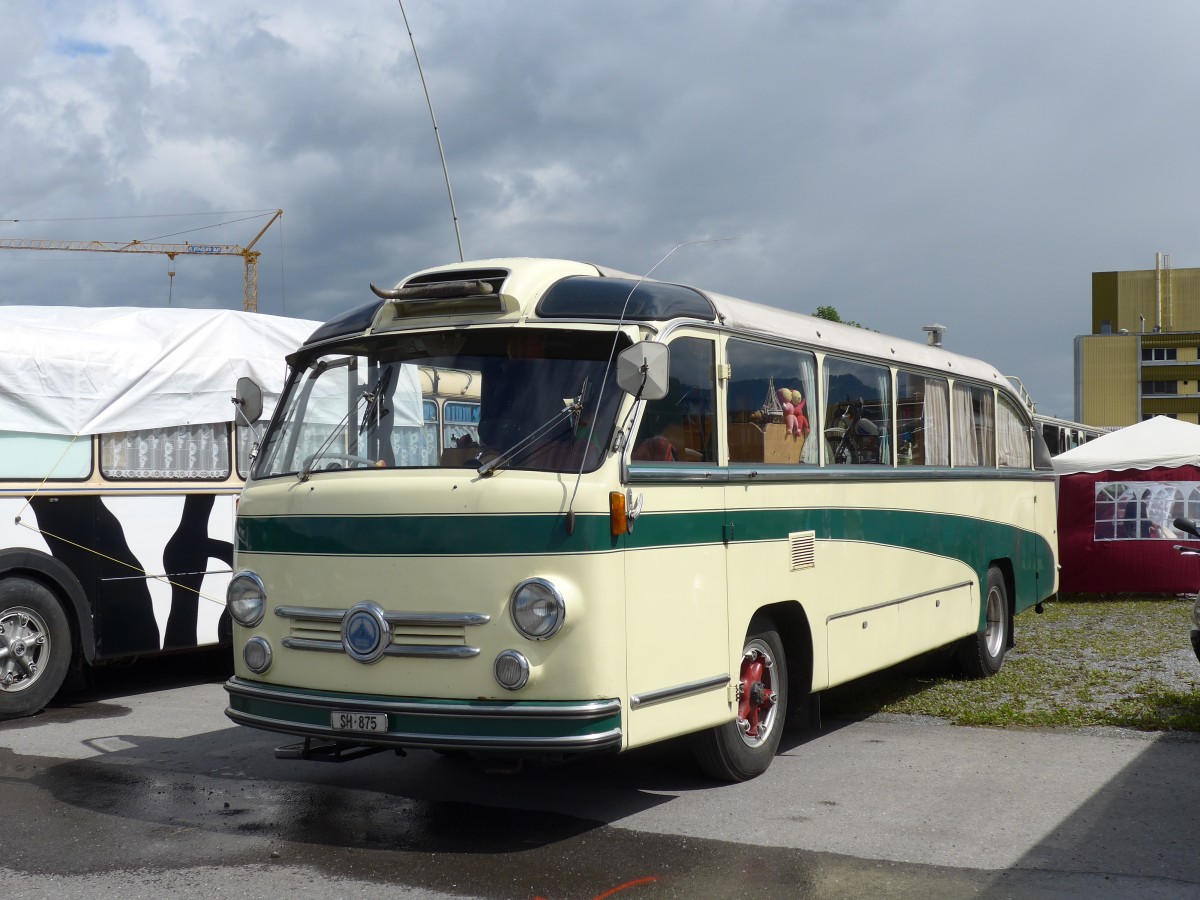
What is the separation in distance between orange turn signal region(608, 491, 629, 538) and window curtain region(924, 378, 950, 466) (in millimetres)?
4618

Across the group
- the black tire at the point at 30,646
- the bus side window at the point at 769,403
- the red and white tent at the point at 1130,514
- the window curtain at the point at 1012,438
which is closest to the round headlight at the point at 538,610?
the bus side window at the point at 769,403

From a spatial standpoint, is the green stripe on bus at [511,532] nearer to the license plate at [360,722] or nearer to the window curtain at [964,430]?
the license plate at [360,722]

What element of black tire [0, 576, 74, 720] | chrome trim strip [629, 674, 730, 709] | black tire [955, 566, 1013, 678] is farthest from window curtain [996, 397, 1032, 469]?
black tire [0, 576, 74, 720]

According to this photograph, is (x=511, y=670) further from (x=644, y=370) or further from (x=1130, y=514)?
(x=1130, y=514)

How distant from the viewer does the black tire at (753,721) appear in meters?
7.21

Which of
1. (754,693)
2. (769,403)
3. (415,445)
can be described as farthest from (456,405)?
(754,693)

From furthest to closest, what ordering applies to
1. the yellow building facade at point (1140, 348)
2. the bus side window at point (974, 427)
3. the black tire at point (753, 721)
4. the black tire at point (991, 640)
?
the yellow building facade at point (1140, 348) → the black tire at point (991, 640) → the bus side window at point (974, 427) → the black tire at point (753, 721)

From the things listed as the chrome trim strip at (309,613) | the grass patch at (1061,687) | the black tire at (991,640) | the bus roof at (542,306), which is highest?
the bus roof at (542,306)

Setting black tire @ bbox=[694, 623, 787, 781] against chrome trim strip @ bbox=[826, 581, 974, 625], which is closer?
black tire @ bbox=[694, 623, 787, 781]

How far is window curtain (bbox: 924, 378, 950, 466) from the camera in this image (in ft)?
33.5

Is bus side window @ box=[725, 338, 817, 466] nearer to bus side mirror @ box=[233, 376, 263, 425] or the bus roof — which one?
the bus roof

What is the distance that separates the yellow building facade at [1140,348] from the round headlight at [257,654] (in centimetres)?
9689

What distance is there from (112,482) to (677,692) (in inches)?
234

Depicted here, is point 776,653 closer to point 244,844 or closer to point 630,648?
point 630,648
